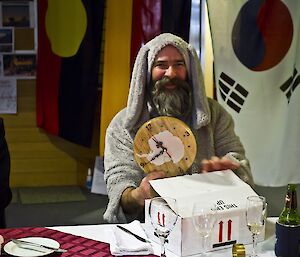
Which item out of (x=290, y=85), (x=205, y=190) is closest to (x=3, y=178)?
(x=205, y=190)

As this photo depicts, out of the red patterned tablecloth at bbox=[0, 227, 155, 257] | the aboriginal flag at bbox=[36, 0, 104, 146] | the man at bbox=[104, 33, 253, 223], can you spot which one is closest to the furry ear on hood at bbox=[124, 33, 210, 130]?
the man at bbox=[104, 33, 253, 223]

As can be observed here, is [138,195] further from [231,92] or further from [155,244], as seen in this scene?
[231,92]

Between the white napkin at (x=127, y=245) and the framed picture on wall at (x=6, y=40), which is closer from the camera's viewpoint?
the white napkin at (x=127, y=245)

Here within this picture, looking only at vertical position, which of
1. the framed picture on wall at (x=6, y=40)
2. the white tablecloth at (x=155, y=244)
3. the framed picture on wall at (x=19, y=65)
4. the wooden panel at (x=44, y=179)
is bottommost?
the wooden panel at (x=44, y=179)

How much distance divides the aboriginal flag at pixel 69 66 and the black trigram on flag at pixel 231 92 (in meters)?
1.11

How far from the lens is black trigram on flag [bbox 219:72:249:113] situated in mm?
3896

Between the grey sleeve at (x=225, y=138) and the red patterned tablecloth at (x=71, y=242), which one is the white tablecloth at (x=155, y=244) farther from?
the grey sleeve at (x=225, y=138)

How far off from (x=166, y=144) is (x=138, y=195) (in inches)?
10.0

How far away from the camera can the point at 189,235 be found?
170cm

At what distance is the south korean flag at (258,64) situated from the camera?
388cm

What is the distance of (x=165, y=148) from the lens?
2.17 m

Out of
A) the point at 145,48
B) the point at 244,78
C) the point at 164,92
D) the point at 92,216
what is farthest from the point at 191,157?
the point at 92,216

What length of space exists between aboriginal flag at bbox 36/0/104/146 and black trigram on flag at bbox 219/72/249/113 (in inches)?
43.6

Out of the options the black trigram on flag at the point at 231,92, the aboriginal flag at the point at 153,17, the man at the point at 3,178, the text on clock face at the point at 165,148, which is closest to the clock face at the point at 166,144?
the text on clock face at the point at 165,148
